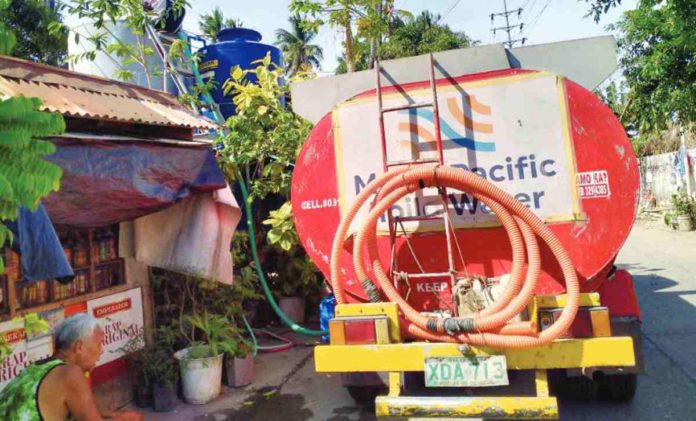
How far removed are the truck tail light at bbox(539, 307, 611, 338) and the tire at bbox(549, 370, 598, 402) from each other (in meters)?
1.32

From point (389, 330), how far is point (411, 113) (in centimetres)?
143

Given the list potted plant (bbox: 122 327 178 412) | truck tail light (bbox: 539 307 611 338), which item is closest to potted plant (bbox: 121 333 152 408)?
potted plant (bbox: 122 327 178 412)

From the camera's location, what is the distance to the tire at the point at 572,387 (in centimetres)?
389

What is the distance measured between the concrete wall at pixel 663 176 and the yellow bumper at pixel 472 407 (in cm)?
1680

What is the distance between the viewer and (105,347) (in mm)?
4344

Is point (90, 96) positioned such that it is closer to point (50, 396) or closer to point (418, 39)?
point (50, 396)

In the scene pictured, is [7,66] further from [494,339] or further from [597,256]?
[597,256]

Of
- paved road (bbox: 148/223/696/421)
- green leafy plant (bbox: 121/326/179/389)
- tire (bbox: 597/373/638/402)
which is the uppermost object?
green leafy plant (bbox: 121/326/179/389)

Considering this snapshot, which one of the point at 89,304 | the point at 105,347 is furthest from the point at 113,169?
the point at 105,347

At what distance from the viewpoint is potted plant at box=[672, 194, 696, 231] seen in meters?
14.9

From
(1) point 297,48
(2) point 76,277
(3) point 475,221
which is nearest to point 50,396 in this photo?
(2) point 76,277

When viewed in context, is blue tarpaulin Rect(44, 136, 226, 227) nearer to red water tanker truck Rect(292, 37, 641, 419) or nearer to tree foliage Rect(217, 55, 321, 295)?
red water tanker truck Rect(292, 37, 641, 419)

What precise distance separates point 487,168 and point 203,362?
3.05 metres

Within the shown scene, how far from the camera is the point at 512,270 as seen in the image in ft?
9.02
